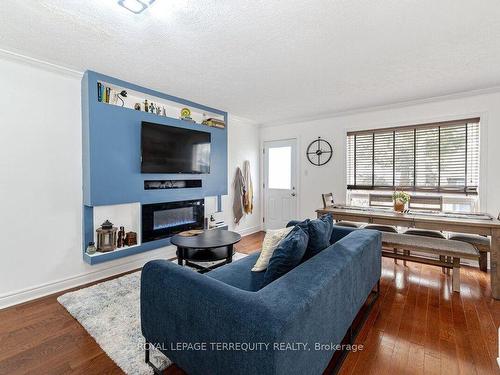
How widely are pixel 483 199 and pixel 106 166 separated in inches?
194

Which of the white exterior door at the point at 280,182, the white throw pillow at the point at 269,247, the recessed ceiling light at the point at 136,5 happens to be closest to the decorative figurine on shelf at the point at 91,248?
the white throw pillow at the point at 269,247

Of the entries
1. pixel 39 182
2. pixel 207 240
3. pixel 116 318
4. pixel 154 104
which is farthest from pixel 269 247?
pixel 154 104

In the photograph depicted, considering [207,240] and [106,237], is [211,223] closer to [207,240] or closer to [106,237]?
[207,240]

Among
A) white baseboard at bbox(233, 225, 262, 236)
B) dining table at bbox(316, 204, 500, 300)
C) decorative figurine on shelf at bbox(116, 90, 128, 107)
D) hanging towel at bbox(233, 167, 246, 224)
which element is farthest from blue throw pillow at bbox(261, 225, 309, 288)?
white baseboard at bbox(233, 225, 262, 236)

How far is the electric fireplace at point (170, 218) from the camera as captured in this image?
11.2ft

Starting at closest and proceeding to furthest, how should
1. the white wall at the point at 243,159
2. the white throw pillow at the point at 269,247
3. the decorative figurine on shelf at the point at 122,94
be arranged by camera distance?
1. the white throw pillow at the point at 269,247
2. the decorative figurine on shelf at the point at 122,94
3. the white wall at the point at 243,159

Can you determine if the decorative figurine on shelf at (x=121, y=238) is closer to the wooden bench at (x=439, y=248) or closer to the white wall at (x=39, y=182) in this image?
the white wall at (x=39, y=182)

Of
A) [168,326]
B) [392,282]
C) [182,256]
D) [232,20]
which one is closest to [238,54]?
[232,20]

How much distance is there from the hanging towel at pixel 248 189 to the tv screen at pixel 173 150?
1198mm

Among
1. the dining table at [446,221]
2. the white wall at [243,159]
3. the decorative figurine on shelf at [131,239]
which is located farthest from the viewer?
the white wall at [243,159]

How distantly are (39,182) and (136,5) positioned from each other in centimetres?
207

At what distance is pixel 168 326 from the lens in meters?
1.40

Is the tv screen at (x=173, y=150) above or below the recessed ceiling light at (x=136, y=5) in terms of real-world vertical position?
below

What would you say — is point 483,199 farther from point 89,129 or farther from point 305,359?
point 89,129
